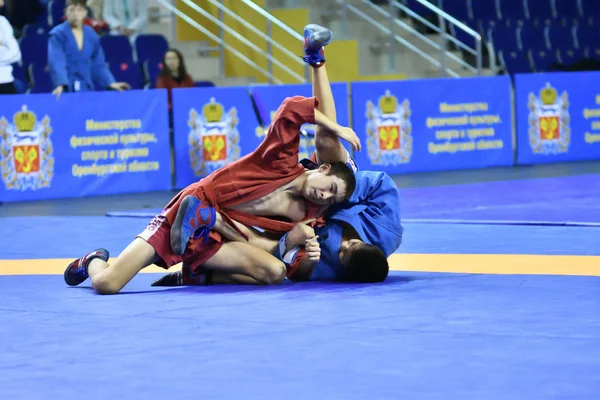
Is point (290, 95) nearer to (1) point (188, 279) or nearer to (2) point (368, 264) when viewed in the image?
(1) point (188, 279)

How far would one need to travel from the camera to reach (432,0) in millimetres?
17422

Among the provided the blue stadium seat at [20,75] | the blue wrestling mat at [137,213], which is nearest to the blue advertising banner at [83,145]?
the blue stadium seat at [20,75]

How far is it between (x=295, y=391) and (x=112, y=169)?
7.98 m

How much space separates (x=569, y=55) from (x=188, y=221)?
12.9m

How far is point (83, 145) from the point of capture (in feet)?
36.6

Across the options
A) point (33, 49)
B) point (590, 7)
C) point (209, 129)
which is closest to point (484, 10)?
point (590, 7)

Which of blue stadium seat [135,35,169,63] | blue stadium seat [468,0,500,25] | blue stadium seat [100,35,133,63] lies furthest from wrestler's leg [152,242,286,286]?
blue stadium seat [468,0,500,25]

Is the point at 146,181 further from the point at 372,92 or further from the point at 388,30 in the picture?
the point at 388,30

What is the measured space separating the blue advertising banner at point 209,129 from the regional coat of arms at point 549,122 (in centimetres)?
357

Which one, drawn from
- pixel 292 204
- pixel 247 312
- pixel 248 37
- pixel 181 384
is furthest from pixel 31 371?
pixel 248 37

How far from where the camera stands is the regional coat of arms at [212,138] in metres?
11.7

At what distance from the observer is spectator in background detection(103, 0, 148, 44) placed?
13297mm

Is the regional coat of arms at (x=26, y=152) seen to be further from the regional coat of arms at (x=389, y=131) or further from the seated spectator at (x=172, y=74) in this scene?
the regional coat of arms at (x=389, y=131)

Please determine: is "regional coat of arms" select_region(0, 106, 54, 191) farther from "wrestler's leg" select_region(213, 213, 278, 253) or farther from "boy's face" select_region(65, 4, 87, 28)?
"wrestler's leg" select_region(213, 213, 278, 253)
